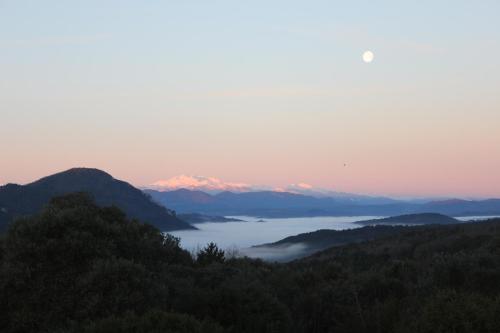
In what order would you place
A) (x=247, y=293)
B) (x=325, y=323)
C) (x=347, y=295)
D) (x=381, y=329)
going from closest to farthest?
(x=381, y=329)
(x=247, y=293)
(x=325, y=323)
(x=347, y=295)

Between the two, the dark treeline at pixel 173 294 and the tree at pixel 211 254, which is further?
the tree at pixel 211 254

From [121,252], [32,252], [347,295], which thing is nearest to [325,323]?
[347,295]

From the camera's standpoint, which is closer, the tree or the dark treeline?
the dark treeline

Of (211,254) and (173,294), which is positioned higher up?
(211,254)

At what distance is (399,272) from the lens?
760 inches

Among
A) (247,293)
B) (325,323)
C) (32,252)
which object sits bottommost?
(325,323)

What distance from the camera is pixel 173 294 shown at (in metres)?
14.0

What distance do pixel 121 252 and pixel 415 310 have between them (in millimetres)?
7872

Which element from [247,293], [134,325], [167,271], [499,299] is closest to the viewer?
[134,325]

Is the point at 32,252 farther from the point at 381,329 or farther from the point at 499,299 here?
the point at 499,299

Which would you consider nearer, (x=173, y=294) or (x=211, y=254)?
(x=173, y=294)

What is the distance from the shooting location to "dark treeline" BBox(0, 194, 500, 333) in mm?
9938

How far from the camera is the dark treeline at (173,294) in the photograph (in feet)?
32.6

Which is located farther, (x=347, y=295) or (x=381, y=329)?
(x=347, y=295)
